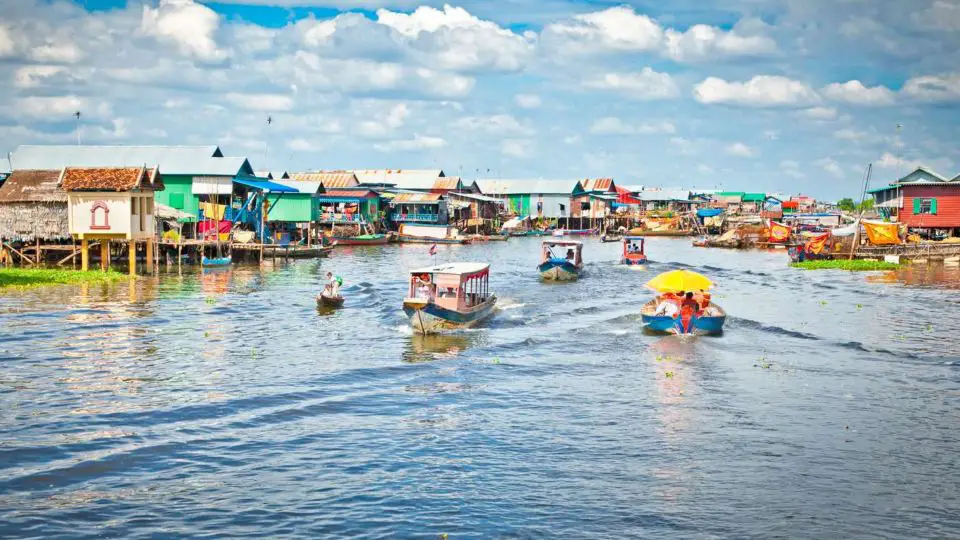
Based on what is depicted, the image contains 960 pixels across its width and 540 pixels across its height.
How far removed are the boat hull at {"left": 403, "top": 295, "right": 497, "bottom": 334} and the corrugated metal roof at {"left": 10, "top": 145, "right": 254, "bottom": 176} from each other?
104 ft

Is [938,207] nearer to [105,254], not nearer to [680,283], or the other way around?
[680,283]

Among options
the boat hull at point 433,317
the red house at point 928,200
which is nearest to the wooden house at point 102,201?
the boat hull at point 433,317

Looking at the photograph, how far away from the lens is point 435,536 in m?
12.4

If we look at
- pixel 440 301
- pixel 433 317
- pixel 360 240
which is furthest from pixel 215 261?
pixel 360 240

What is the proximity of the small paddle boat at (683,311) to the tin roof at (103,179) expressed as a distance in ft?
80.4

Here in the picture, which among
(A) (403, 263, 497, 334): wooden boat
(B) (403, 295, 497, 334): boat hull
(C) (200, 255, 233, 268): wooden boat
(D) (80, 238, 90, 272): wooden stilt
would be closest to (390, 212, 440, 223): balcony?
(C) (200, 255, 233, 268): wooden boat

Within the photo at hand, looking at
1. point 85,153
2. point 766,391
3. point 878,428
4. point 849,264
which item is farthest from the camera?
point 85,153

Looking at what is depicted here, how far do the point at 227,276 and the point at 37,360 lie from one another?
22753 mm

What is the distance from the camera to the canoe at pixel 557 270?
45.9 m

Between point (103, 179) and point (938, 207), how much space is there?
1951 inches

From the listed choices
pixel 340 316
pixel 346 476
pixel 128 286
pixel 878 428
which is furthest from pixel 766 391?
pixel 128 286

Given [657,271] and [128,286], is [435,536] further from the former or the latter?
[657,271]

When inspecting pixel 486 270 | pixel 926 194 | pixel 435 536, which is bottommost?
pixel 435 536

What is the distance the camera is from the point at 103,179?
41.2 meters
